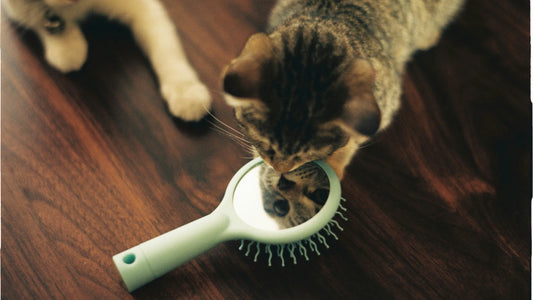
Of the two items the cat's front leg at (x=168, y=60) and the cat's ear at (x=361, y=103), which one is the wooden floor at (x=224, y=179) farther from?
the cat's ear at (x=361, y=103)

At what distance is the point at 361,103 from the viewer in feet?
1.94

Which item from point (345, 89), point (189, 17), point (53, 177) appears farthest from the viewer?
point (189, 17)

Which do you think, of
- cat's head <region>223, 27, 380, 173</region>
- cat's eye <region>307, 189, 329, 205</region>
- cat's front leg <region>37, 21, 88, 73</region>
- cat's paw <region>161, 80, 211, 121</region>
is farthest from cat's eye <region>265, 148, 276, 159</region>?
cat's front leg <region>37, 21, 88, 73</region>

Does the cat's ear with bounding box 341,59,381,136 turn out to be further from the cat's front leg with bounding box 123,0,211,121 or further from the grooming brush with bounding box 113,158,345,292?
the cat's front leg with bounding box 123,0,211,121

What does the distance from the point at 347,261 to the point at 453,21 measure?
2.49 feet

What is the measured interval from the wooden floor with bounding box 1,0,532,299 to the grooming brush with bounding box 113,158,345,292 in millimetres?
40

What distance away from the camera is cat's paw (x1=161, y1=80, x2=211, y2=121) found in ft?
2.96

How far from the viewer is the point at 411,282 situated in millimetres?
729

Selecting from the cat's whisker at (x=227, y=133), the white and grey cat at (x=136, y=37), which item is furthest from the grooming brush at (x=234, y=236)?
the white and grey cat at (x=136, y=37)

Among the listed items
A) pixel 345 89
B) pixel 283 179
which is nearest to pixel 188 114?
pixel 283 179

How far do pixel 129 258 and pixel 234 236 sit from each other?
0.56 feet

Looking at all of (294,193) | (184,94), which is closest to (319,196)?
(294,193)

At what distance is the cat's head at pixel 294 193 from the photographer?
73cm

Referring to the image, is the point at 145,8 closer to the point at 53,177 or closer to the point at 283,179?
the point at 53,177
